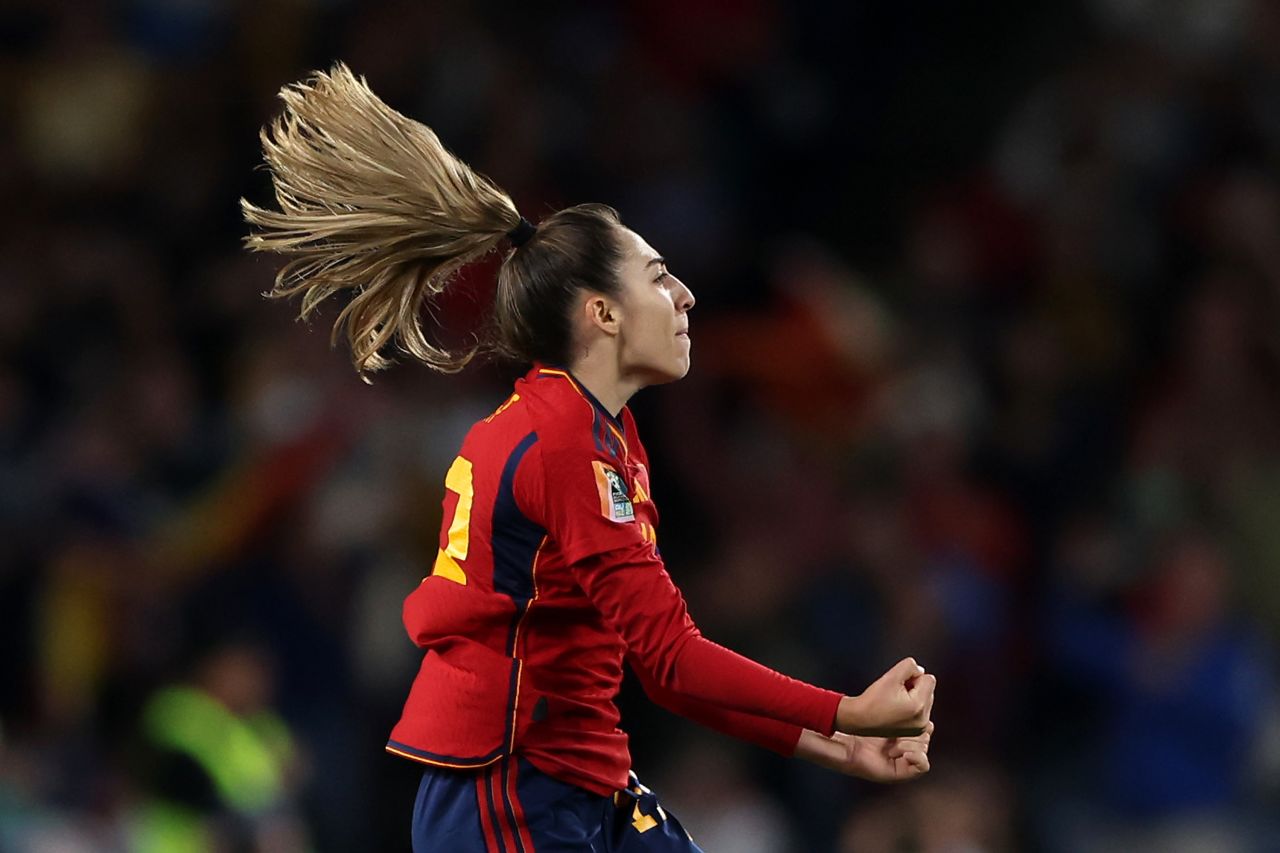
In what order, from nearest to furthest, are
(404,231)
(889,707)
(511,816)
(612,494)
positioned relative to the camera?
(889,707) < (612,494) < (511,816) < (404,231)

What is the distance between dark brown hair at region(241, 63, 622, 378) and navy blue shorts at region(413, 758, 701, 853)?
2.17 ft

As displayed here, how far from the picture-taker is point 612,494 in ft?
8.98

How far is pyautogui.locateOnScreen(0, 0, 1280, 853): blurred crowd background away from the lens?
19.3ft

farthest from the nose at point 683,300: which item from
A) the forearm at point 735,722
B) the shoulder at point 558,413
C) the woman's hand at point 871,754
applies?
the woman's hand at point 871,754

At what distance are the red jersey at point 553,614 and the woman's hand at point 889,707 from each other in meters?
0.03

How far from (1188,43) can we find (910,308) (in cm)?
155

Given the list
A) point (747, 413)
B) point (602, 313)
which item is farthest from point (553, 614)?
point (747, 413)

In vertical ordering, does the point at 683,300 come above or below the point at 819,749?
above

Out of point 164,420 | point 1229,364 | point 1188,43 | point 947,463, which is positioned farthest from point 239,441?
point 1188,43

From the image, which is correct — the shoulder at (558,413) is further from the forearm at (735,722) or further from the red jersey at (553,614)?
the forearm at (735,722)

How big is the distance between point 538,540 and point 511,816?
1.42 feet

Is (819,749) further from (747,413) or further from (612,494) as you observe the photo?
(747,413)

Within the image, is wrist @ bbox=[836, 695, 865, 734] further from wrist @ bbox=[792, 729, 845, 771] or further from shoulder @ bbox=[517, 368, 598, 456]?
shoulder @ bbox=[517, 368, 598, 456]

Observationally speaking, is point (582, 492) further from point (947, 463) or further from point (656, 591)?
point (947, 463)
